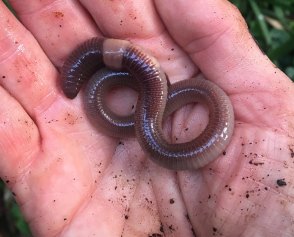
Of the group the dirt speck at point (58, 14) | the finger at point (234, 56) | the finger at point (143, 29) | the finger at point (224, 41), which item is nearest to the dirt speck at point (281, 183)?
the finger at point (234, 56)

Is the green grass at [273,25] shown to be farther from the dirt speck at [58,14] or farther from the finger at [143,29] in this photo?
the dirt speck at [58,14]

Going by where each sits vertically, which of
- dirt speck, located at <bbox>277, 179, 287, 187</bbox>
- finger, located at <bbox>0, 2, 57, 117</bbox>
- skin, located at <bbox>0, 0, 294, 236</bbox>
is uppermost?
finger, located at <bbox>0, 2, 57, 117</bbox>

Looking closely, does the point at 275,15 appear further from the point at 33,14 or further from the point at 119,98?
the point at 33,14

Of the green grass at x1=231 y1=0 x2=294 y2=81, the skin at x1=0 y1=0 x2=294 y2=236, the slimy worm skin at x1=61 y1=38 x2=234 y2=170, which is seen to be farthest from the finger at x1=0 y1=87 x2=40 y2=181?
the green grass at x1=231 y1=0 x2=294 y2=81

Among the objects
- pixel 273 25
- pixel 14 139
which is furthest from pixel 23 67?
pixel 273 25

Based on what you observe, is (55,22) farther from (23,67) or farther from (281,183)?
(281,183)

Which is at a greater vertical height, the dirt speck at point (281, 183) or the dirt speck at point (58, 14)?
the dirt speck at point (58, 14)

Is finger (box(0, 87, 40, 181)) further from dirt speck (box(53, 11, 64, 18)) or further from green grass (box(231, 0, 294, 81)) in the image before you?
green grass (box(231, 0, 294, 81))
